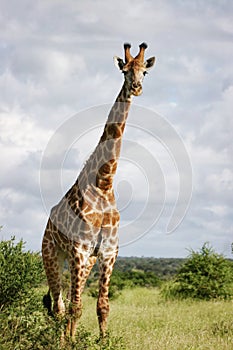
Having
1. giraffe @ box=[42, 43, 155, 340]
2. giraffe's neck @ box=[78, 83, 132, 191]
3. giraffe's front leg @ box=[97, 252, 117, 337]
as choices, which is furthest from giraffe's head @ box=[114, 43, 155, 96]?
giraffe's front leg @ box=[97, 252, 117, 337]

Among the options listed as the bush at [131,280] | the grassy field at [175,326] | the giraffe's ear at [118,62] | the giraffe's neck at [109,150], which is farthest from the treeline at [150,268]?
the giraffe's ear at [118,62]

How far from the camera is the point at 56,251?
9.56 m

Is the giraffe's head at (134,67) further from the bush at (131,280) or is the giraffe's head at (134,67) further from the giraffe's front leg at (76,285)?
the bush at (131,280)

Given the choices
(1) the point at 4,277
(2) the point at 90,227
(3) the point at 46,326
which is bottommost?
(3) the point at 46,326

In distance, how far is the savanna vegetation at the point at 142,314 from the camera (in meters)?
7.92

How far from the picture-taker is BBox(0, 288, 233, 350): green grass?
308 inches

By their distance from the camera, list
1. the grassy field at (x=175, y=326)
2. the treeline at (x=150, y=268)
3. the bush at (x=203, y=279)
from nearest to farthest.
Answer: the grassy field at (x=175, y=326)
the bush at (x=203, y=279)
the treeline at (x=150, y=268)

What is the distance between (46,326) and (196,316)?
6549 millimetres

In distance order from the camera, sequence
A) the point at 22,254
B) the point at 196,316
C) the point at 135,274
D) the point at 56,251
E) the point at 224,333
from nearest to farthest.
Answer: the point at 56,251
the point at 22,254
the point at 224,333
the point at 196,316
the point at 135,274

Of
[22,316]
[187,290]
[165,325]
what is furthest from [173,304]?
[22,316]

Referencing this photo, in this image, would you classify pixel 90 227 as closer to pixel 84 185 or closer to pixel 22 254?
pixel 84 185

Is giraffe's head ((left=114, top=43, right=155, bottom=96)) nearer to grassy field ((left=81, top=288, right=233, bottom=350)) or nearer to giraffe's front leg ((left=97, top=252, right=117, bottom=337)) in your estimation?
giraffe's front leg ((left=97, top=252, right=117, bottom=337))

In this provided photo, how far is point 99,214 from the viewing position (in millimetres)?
8719

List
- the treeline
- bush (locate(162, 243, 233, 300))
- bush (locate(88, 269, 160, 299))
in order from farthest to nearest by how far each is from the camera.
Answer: the treeline → bush (locate(88, 269, 160, 299)) → bush (locate(162, 243, 233, 300))
